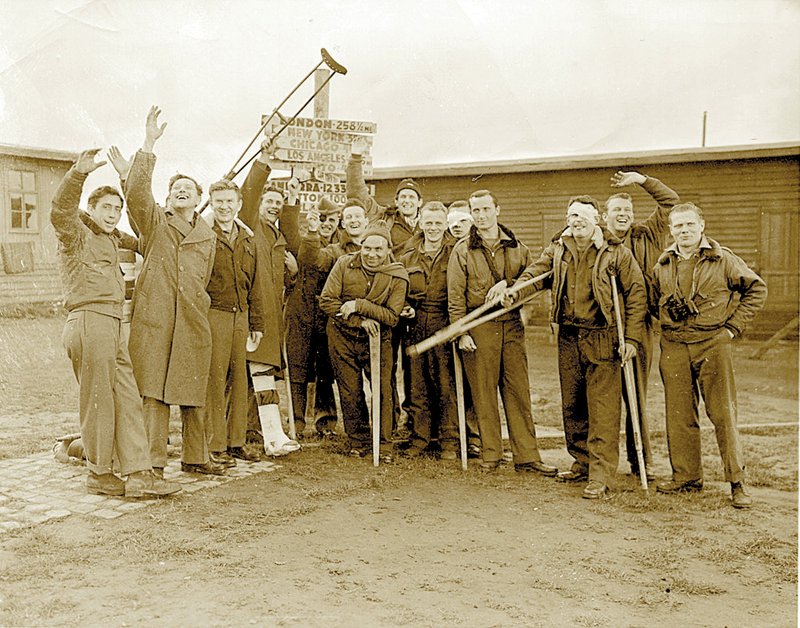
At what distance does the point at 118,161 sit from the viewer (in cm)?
491

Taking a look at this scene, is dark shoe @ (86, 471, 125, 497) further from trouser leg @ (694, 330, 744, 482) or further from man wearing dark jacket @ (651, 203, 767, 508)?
trouser leg @ (694, 330, 744, 482)

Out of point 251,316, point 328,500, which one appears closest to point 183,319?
point 251,316

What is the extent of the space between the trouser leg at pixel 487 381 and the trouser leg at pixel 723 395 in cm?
151

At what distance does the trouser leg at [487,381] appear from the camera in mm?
6070

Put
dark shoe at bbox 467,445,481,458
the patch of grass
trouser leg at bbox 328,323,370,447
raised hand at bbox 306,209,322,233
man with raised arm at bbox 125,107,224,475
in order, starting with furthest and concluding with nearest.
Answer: raised hand at bbox 306,209,322,233, dark shoe at bbox 467,445,481,458, trouser leg at bbox 328,323,370,447, man with raised arm at bbox 125,107,224,475, the patch of grass

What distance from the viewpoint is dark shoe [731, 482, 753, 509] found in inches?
207

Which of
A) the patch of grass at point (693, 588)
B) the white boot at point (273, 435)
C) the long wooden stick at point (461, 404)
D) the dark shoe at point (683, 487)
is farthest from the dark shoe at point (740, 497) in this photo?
the white boot at point (273, 435)

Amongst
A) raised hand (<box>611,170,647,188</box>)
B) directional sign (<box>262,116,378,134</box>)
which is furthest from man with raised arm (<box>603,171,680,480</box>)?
directional sign (<box>262,116,378,134</box>)

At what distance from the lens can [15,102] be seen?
5113mm

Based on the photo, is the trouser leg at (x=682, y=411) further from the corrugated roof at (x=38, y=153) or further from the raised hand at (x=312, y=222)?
the corrugated roof at (x=38, y=153)

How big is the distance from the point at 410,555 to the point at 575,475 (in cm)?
213

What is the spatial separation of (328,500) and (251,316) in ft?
5.39

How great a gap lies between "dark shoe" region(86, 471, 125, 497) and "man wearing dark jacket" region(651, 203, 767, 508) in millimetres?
3764

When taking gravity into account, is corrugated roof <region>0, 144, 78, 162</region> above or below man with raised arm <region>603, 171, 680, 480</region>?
above
